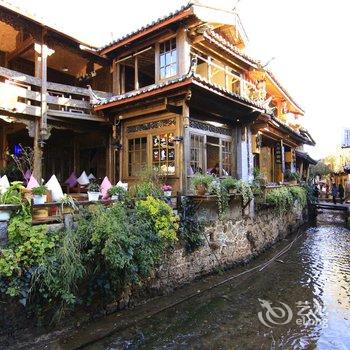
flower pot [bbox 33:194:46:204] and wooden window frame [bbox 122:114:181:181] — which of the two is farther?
wooden window frame [bbox 122:114:181:181]

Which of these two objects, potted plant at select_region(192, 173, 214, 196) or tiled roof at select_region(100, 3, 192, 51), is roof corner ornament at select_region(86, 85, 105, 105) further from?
potted plant at select_region(192, 173, 214, 196)

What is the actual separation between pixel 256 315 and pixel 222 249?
325 cm

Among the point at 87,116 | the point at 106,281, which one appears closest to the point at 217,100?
the point at 87,116

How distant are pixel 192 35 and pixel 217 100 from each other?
8.20 feet

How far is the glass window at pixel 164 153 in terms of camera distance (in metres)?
10.7

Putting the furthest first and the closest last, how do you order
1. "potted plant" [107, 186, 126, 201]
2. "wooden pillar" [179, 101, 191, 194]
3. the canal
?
"wooden pillar" [179, 101, 191, 194], "potted plant" [107, 186, 126, 201], the canal

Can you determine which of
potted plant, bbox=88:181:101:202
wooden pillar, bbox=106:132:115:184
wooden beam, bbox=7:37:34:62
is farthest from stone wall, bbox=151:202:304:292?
wooden beam, bbox=7:37:34:62

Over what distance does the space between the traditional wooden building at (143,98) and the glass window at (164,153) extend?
0.12 feet

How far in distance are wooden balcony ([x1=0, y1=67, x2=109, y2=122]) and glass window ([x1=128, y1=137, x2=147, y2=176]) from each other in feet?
5.45

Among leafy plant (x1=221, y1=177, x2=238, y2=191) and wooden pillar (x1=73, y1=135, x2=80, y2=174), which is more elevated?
wooden pillar (x1=73, y1=135, x2=80, y2=174)

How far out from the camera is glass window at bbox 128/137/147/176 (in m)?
11.6

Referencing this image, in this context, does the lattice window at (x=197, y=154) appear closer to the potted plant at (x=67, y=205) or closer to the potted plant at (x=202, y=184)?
the potted plant at (x=202, y=184)

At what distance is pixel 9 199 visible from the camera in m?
6.01

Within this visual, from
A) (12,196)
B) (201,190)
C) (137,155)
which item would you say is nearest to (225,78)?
(137,155)
